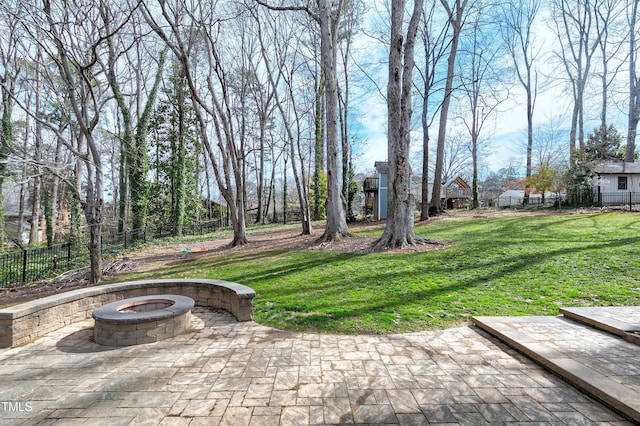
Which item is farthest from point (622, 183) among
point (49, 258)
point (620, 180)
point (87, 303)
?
point (49, 258)

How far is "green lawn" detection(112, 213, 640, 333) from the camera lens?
4.71 m

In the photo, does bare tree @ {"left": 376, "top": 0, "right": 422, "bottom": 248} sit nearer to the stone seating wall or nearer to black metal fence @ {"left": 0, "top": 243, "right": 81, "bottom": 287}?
the stone seating wall

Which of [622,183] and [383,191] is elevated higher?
[622,183]

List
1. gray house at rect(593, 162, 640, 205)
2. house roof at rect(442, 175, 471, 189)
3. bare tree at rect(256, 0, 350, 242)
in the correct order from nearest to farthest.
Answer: bare tree at rect(256, 0, 350, 242) < gray house at rect(593, 162, 640, 205) < house roof at rect(442, 175, 471, 189)

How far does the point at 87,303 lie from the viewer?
5168 millimetres

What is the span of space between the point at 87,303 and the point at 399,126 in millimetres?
8881

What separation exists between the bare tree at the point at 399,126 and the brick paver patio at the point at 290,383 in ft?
17.7

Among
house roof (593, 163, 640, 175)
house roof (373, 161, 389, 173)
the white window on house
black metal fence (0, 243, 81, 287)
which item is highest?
house roof (373, 161, 389, 173)

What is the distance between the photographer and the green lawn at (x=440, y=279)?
471 cm

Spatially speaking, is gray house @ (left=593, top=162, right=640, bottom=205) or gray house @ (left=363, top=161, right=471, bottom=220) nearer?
gray house @ (left=593, top=162, right=640, bottom=205)

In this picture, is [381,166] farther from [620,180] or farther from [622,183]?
[622,183]

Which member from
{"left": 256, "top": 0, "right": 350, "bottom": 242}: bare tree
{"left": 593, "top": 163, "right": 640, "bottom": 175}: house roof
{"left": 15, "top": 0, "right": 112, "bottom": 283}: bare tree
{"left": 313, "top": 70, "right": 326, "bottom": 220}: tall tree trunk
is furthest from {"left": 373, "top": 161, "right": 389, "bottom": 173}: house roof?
{"left": 15, "top": 0, "right": 112, "bottom": 283}: bare tree

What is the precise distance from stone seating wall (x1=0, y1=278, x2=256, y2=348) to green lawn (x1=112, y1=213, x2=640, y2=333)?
19.8 inches

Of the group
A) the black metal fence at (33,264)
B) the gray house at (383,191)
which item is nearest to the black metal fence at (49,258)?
the black metal fence at (33,264)
